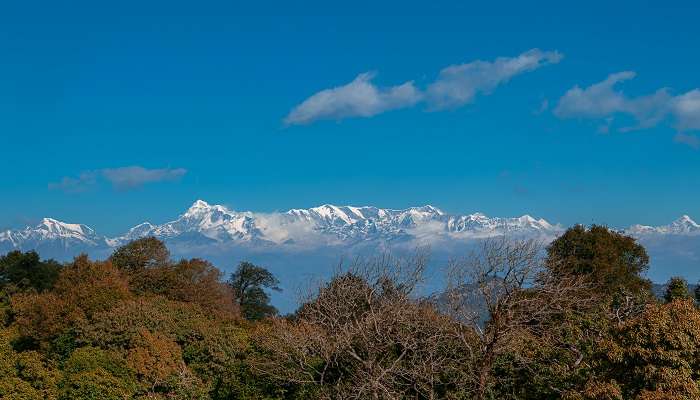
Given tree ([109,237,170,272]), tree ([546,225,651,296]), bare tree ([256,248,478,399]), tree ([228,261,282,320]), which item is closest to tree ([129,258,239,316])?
tree ([109,237,170,272])

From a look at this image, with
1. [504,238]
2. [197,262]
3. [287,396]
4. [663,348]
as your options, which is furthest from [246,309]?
[663,348]

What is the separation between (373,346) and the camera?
19.4m

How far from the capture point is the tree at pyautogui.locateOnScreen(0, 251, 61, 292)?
58.7 meters

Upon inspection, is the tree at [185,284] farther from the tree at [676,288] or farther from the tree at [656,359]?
the tree at [656,359]

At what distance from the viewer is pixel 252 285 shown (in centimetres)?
6881

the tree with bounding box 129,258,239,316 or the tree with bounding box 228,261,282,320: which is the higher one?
the tree with bounding box 129,258,239,316

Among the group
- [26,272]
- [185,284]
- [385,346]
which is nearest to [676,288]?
[385,346]

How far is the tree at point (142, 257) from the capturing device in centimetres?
5212

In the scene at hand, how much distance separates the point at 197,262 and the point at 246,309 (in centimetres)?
1457

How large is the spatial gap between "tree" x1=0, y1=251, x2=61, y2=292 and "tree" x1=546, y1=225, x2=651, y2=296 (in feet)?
144

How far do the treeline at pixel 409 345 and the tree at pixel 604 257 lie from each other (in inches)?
66.9

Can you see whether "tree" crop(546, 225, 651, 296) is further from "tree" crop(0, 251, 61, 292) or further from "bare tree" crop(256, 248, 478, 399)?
"tree" crop(0, 251, 61, 292)

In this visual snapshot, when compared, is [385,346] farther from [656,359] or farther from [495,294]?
[656,359]

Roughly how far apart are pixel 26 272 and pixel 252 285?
21220mm
